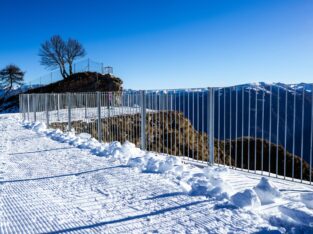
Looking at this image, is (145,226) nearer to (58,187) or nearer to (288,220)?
(288,220)

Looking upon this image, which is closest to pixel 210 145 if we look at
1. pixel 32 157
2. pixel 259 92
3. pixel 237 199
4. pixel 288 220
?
A: pixel 259 92

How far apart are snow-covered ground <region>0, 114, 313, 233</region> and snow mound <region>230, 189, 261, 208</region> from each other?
0.01 metres

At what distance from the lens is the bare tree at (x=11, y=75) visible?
46.1 meters

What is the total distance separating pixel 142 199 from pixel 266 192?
1.75 metres

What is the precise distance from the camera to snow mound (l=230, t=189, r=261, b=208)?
14.4 feet

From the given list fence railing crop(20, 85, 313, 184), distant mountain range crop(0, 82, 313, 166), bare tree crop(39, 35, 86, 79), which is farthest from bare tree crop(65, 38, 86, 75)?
distant mountain range crop(0, 82, 313, 166)

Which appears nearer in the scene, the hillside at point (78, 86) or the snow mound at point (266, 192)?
the snow mound at point (266, 192)

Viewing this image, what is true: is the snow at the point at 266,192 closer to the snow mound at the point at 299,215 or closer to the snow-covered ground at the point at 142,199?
the snow-covered ground at the point at 142,199

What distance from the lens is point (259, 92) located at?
21.0 ft

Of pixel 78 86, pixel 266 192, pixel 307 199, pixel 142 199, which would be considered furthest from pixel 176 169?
pixel 78 86

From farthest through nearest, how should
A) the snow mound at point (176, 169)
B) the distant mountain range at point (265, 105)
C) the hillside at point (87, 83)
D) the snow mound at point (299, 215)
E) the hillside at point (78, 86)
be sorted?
the hillside at point (78, 86), the hillside at point (87, 83), the distant mountain range at point (265, 105), the snow mound at point (176, 169), the snow mound at point (299, 215)

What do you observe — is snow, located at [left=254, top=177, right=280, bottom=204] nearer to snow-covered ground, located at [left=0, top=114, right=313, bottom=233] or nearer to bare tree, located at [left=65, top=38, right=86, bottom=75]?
snow-covered ground, located at [left=0, top=114, right=313, bottom=233]

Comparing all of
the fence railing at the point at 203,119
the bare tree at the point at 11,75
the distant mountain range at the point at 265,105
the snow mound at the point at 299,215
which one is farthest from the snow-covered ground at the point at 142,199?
the bare tree at the point at 11,75

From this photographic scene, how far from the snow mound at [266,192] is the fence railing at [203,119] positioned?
2.85 ft
